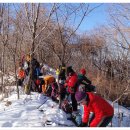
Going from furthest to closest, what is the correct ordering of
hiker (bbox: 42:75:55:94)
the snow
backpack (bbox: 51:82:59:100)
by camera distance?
hiker (bbox: 42:75:55:94) < backpack (bbox: 51:82:59:100) < the snow

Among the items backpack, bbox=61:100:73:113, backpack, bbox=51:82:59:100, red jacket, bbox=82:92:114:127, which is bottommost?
backpack, bbox=61:100:73:113

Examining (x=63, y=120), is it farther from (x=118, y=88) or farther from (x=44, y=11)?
(x=118, y=88)

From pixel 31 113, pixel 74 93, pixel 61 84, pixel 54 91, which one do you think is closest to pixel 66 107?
pixel 74 93

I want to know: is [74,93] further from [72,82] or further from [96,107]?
[96,107]

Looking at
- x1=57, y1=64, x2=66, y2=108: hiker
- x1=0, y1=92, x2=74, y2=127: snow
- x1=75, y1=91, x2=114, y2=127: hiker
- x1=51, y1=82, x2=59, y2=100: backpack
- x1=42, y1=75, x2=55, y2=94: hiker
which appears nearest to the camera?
x1=75, y1=91, x2=114, y2=127: hiker

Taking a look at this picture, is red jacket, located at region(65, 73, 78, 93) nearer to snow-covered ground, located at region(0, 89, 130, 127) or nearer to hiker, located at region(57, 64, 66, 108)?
snow-covered ground, located at region(0, 89, 130, 127)

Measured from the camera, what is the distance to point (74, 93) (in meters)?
10.6

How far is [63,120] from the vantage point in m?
9.36

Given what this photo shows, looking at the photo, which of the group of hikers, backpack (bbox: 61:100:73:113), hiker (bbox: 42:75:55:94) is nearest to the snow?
backpack (bbox: 61:100:73:113)

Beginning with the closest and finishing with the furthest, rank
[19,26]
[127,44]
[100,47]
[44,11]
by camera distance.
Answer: [19,26] < [44,11] < [127,44] < [100,47]

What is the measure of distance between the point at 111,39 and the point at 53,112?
1705cm

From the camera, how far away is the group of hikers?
7477 mm

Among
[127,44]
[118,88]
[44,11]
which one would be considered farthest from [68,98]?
[127,44]

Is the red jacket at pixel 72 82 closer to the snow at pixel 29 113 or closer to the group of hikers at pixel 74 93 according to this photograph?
the group of hikers at pixel 74 93
